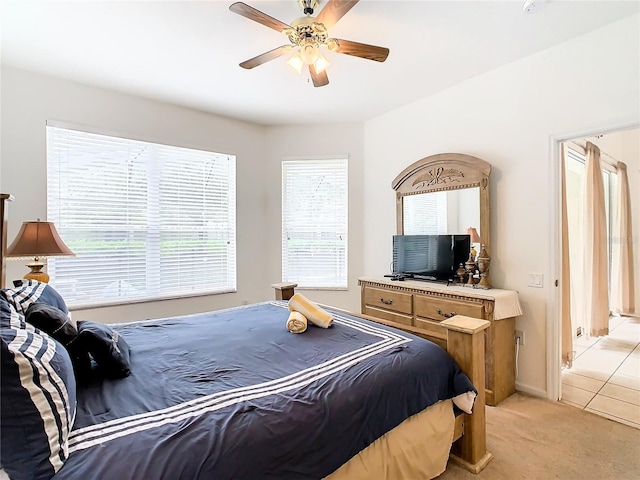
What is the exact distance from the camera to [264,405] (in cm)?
119

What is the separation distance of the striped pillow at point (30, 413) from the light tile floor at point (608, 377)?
3279mm

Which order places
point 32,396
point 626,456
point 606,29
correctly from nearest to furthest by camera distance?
point 32,396, point 626,456, point 606,29

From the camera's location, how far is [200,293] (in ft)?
13.1

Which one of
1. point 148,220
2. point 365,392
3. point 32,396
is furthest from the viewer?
point 148,220

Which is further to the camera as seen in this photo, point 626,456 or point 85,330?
point 626,456

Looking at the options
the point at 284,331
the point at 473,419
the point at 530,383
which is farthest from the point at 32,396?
the point at 530,383

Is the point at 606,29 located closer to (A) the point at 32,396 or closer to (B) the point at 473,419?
(B) the point at 473,419

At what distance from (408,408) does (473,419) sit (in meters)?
0.58

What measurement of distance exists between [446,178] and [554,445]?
2.28 m

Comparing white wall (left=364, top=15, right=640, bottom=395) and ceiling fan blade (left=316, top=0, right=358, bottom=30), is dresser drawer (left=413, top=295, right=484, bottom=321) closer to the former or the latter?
white wall (left=364, top=15, right=640, bottom=395)

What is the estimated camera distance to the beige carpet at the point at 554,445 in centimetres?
181

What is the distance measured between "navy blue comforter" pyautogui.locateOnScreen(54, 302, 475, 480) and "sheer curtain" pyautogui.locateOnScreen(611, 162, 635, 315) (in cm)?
466

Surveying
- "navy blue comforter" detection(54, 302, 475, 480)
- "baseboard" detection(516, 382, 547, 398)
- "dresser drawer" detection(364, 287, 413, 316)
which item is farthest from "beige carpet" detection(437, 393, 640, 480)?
"dresser drawer" detection(364, 287, 413, 316)

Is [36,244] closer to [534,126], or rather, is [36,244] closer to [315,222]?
[315,222]
